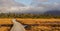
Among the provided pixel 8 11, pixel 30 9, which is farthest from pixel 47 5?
pixel 8 11

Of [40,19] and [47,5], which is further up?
[47,5]

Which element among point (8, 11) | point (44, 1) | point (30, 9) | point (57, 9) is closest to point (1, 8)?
point (8, 11)

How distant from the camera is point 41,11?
1.86m

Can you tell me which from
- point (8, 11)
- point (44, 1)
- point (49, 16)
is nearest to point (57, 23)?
point (49, 16)

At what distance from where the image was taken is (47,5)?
187 cm

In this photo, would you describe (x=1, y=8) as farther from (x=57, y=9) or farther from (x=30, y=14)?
(x=57, y=9)

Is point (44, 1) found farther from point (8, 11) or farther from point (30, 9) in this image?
point (8, 11)

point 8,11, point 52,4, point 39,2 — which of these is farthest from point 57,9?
point 8,11

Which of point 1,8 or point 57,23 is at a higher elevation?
point 1,8

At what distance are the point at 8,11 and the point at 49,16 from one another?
0.38m

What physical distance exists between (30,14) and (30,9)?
5cm

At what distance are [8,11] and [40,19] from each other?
0.31 m

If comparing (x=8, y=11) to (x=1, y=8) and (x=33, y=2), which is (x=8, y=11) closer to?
(x=1, y=8)

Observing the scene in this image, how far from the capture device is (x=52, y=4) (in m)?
1.87
